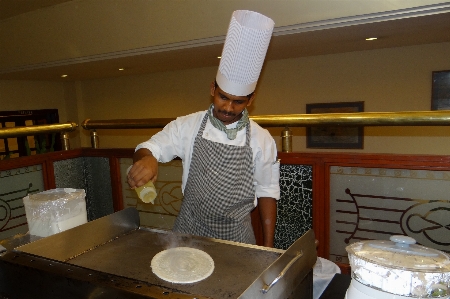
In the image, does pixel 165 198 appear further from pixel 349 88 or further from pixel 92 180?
pixel 349 88

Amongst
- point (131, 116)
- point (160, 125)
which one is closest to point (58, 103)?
point (131, 116)

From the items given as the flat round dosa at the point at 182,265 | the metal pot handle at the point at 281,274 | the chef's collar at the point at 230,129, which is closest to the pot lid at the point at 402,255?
the metal pot handle at the point at 281,274

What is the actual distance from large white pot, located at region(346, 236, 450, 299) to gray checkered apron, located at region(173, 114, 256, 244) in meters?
0.66

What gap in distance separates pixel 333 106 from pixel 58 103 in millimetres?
4780

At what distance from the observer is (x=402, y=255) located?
0.66 m

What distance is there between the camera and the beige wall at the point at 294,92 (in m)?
4.12

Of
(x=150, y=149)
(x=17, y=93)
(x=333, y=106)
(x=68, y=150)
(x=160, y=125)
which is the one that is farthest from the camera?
(x=17, y=93)

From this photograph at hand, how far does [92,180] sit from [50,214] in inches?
50.4

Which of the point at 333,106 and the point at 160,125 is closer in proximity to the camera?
the point at 160,125

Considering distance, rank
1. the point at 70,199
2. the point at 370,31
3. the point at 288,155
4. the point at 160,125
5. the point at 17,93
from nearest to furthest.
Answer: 1. the point at 70,199
2. the point at 288,155
3. the point at 160,125
4. the point at 370,31
5. the point at 17,93

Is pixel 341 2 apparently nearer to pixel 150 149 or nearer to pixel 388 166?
pixel 388 166

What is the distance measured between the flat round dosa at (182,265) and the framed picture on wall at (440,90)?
13.3 feet

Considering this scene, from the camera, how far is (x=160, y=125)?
195 centimetres

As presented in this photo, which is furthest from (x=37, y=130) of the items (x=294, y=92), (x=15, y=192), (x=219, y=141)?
(x=294, y=92)
